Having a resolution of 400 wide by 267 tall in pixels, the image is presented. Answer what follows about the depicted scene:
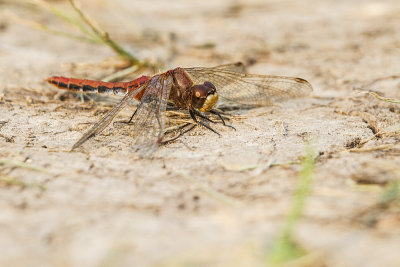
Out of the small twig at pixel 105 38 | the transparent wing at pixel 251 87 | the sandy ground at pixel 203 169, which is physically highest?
the small twig at pixel 105 38

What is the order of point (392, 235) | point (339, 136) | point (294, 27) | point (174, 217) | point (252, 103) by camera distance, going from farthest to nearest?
1. point (294, 27)
2. point (252, 103)
3. point (339, 136)
4. point (174, 217)
5. point (392, 235)

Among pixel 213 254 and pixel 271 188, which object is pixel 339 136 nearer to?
pixel 271 188

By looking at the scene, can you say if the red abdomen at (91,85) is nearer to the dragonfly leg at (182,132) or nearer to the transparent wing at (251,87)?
the transparent wing at (251,87)

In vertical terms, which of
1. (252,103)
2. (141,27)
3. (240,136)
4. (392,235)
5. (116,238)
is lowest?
(116,238)

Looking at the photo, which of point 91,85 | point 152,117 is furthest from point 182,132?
point 91,85

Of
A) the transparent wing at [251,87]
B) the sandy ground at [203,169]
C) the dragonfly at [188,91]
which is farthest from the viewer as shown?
the transparent wing at [251,87]

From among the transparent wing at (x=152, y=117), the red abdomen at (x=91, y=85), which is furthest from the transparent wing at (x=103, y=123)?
the red abdomen at (x=91, y=85)

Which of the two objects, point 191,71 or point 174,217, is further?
point 191,71

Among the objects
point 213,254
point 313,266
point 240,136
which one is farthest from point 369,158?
point 213,254

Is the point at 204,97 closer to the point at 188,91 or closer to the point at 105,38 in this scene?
the point at 188,91
